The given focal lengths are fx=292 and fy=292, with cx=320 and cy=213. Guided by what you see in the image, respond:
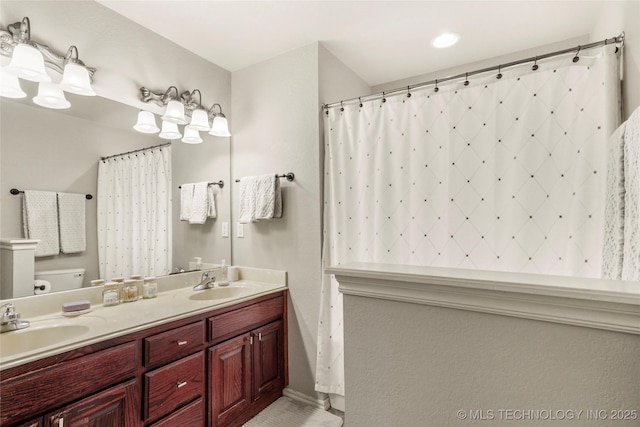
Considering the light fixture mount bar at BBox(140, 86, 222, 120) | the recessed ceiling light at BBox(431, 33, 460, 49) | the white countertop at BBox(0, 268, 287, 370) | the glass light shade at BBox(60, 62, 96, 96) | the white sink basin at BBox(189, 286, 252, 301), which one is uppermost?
the recessed ceiling light at BBox(431, 33, 460, 49)

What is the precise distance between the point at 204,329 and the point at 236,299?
25 centimetres

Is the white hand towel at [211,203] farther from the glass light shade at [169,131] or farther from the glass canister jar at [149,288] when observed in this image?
the glass canister jar at [149,288]

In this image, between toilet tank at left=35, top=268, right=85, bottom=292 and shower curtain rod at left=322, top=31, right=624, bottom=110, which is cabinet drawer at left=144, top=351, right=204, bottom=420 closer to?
toilet tank at left=35, top=268, right=85, bottom=292

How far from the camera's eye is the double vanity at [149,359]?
3.50 ft

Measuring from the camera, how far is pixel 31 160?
4.80 ft

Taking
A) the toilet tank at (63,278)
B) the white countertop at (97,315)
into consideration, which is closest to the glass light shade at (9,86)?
the toilet tank at (63,278)

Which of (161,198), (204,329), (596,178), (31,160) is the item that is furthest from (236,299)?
(596,178)

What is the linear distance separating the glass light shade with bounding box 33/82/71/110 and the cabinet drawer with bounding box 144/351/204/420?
1448 mm

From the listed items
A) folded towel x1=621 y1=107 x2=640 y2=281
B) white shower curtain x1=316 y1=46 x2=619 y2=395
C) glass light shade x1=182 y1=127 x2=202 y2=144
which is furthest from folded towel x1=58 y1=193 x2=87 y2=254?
folded towel x1=621 y1=107 x2=640 y2=281

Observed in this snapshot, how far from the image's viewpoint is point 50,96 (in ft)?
4.91

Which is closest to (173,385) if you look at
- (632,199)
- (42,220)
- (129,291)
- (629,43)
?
(129,291)

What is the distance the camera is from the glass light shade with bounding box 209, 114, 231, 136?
2266 millimetres

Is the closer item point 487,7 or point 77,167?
point 77,167

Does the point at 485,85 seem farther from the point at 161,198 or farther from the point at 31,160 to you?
the point at 31,160
